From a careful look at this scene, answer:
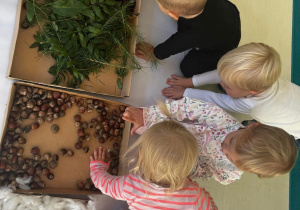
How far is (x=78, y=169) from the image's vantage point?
1.32 meters

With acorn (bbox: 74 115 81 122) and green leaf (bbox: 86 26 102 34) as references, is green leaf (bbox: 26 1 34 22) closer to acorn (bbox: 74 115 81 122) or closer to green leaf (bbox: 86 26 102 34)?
green leaf (bbox: 86 26 102 34)

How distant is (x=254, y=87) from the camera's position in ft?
3.70

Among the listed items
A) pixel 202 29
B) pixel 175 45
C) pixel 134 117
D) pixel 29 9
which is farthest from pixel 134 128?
pixel 29 9

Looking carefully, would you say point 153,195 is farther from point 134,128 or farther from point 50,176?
point 50,176

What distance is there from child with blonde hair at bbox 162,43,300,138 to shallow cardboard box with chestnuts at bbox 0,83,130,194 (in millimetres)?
432

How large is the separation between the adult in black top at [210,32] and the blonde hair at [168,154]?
500 mm

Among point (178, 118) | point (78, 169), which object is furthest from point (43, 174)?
point (178, 118)

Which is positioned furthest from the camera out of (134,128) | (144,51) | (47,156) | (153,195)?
(144,51)

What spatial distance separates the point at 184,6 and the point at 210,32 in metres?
0.27

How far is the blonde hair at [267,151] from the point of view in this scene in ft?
3.25

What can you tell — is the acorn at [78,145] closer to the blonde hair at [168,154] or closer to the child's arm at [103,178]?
the child's arm at [103,178]

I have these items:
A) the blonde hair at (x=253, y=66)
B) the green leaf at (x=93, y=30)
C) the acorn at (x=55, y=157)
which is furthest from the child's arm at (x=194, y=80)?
the acorn at (x=55, y=157)

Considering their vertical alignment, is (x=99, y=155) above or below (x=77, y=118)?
below

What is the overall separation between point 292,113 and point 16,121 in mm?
1294
